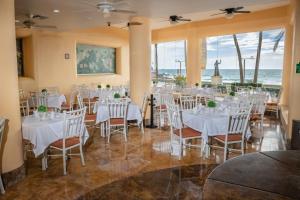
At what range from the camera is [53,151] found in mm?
5008

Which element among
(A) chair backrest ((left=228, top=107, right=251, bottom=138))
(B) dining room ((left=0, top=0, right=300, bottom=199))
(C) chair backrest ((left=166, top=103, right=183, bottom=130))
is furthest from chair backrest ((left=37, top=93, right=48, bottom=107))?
(A) chair backrest ((left=228, top=107, right=251, bottom=138))

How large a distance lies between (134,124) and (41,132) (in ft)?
11.3

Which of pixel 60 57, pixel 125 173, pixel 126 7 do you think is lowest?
pixel 125 173

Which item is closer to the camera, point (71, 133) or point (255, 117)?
point (71, 133)

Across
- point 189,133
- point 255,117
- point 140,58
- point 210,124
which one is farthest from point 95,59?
point 210,124

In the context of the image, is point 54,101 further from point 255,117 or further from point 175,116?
point 255,117

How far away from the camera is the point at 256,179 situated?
1.50 meters

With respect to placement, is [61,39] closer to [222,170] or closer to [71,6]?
[71,6]

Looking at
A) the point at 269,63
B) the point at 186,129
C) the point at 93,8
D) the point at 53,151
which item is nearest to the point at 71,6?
the point at 93,8

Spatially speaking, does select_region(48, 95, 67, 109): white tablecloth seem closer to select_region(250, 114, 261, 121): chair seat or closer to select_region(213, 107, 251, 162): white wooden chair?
select_region(213, 107, 251, 162): white wooden chair

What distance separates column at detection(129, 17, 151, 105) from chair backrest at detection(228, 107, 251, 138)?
3486mm

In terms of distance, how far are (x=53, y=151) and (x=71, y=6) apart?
124 inches

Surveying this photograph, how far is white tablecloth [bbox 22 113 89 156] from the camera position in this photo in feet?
12.8

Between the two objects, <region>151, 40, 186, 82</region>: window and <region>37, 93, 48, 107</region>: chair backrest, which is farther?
<region>151, 40, 186, 82</region>: window
